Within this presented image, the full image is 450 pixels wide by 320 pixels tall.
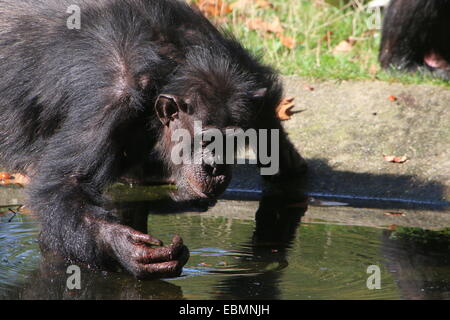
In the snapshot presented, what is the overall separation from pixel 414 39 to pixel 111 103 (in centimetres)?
555

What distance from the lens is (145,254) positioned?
4.71 meters

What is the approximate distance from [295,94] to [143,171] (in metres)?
2.73

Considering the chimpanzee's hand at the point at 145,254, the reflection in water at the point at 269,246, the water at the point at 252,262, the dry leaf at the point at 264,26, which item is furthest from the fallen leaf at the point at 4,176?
the dry leaf at the point at 264,26

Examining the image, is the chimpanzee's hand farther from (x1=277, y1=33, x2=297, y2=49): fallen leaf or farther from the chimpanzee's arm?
(x1=277, y1=33, x2=297, y2=49): fallen leaf

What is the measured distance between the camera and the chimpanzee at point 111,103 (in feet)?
16.6

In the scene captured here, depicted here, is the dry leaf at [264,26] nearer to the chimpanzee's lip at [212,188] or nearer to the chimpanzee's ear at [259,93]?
the chimpanzee's ear at [259,93]

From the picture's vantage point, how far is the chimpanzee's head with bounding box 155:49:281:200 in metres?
5.20

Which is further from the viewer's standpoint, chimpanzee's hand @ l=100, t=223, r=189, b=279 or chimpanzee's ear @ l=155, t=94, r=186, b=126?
Result: chimpanzee's ear @ l=155, t=94, r=186, b=126

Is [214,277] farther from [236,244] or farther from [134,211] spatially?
[134,211]

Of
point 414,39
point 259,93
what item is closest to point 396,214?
point 259,93
